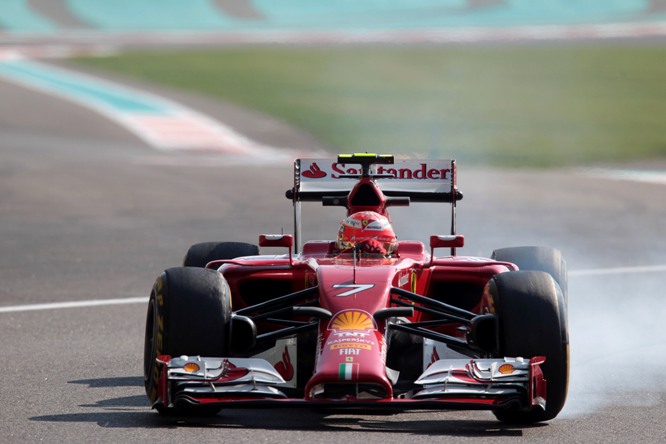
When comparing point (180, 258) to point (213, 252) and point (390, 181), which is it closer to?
point (390, 181)

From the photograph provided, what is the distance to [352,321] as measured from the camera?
27.9 feet

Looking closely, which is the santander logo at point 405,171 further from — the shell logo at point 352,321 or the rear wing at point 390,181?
the shell logo at point 352,321

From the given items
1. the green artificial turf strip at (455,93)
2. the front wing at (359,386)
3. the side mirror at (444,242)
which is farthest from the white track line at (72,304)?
the green artificial turf strip at (455,93)

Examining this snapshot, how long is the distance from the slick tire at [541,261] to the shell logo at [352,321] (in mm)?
2413

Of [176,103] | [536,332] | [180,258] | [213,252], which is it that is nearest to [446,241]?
[536,332]

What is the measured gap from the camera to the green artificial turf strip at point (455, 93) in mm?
31812

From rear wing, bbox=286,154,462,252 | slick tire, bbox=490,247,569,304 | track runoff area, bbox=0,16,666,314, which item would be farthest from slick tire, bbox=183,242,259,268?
track runoff area, bbox=0,16,666,314

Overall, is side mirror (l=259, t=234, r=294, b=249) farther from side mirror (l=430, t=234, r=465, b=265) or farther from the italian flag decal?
the italian flag decal

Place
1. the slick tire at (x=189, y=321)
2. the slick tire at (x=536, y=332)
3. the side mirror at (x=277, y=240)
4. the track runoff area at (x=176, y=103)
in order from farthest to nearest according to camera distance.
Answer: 1. the track runoff area at (x=176, y=103)
2. the side mirror at (x=277, y=240)
3. the slick tire at (x=189, y=321)
4. the slick tire at (x=536, y=332)

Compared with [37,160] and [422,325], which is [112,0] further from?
[422,325]

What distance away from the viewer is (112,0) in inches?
2438

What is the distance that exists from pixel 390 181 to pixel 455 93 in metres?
28.8

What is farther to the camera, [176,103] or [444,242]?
[176,103]

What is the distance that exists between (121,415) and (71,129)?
2450 centimetres
